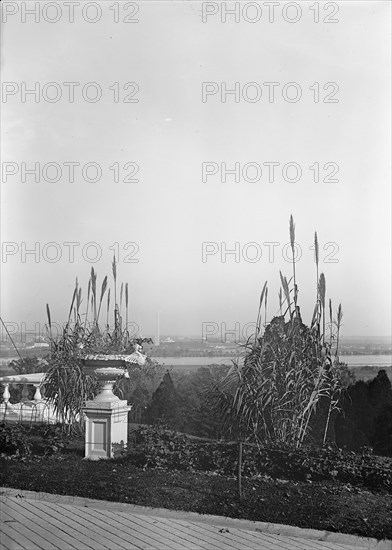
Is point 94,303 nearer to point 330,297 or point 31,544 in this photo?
point 330,297

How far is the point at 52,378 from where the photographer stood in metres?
6.61

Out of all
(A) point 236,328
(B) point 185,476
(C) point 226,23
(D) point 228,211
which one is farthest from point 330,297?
(C) point 226,23

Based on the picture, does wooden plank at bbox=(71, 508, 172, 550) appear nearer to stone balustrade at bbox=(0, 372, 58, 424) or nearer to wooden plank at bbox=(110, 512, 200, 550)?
wooden plank at bbox=(110, 512, 200, 550)

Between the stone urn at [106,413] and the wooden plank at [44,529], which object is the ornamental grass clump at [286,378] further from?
the wooden plank at [44,529]

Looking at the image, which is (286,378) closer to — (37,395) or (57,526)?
(57,526)

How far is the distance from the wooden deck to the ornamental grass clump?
5.03ft

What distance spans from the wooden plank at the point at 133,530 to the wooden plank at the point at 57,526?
0.87ft

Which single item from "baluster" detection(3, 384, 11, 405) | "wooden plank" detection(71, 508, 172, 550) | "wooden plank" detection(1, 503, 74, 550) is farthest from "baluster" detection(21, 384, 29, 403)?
"wooden plank" detection(71, 508, 172, 550)

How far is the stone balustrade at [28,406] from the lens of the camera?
6.76 meters

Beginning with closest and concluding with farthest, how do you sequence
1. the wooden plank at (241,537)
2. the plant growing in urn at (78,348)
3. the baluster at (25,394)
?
the wooden plank at (241,537)
the plant growing in urn at (78,348)
the baluster at (25,394)

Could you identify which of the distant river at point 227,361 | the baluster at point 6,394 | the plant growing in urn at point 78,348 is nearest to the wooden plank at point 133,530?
the distant river at point 227,361

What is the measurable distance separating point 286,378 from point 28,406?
305 cm

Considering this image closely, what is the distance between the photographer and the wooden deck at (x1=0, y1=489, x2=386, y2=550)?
3.66 metres

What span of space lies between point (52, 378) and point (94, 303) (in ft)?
3.20
